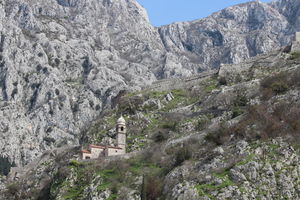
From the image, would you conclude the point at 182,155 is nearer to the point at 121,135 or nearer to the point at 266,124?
the point at 266,124

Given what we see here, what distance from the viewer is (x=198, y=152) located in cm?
5153

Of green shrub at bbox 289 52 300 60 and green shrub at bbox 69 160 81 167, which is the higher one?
green shrub at bbox 289 52 300 60

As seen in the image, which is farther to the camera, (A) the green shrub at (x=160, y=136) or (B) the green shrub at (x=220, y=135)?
(A) the green shrub at (x=160, y=136)

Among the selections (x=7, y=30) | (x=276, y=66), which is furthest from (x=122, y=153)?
(x=7, y=30)

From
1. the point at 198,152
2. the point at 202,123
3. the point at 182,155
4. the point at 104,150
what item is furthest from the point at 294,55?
the point at 182,155

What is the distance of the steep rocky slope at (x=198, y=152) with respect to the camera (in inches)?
1698

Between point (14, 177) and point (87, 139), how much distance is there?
1569 cm

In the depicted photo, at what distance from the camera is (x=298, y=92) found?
180ft

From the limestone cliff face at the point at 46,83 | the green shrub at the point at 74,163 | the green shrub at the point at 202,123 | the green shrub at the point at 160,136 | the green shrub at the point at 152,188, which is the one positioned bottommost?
the green shrub at the point at 152,188

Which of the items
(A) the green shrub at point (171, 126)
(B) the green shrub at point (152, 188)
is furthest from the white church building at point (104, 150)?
(B) the green shrub at point (152, 188)

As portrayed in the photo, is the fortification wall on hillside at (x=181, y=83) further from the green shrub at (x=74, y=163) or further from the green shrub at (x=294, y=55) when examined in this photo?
the green shrub at (x=74, y=163)

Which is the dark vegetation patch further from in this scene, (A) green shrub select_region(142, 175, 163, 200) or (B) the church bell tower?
(B) the church bell tower

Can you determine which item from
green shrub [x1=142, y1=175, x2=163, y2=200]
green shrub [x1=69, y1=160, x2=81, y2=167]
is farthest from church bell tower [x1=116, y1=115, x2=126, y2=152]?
green shrub [x1=142, y1=175, x2=163, y2=200]

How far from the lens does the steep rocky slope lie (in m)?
43.1
